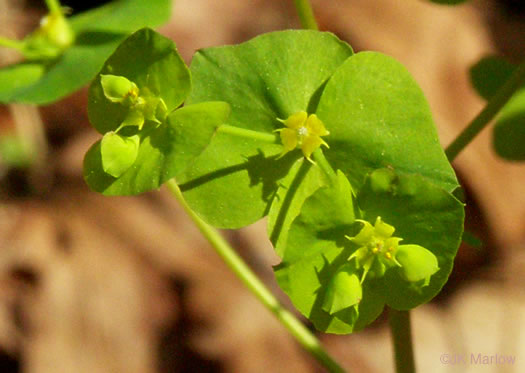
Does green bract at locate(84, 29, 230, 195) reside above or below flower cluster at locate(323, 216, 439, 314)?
above

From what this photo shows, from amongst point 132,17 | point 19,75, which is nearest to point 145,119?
point 132,17

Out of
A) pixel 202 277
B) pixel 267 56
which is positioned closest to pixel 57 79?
pixel 267 56

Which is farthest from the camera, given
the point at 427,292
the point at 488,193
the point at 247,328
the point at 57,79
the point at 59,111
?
the point at 59,111

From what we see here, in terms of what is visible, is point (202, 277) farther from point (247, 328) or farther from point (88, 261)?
point (88, 261)

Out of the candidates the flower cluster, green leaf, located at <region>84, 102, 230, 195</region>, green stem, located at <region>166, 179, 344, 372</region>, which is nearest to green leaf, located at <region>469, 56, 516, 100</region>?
green stem, located at <region>166, 179, 344, 372</region>

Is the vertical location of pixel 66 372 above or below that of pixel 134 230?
below

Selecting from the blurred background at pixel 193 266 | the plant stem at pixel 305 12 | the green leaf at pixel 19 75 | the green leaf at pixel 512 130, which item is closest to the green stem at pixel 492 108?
the green leaf at pixel 512 130

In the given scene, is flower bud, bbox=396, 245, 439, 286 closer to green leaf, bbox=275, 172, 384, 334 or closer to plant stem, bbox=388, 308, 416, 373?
green leaf, bbox=275, 172, 384, 334
